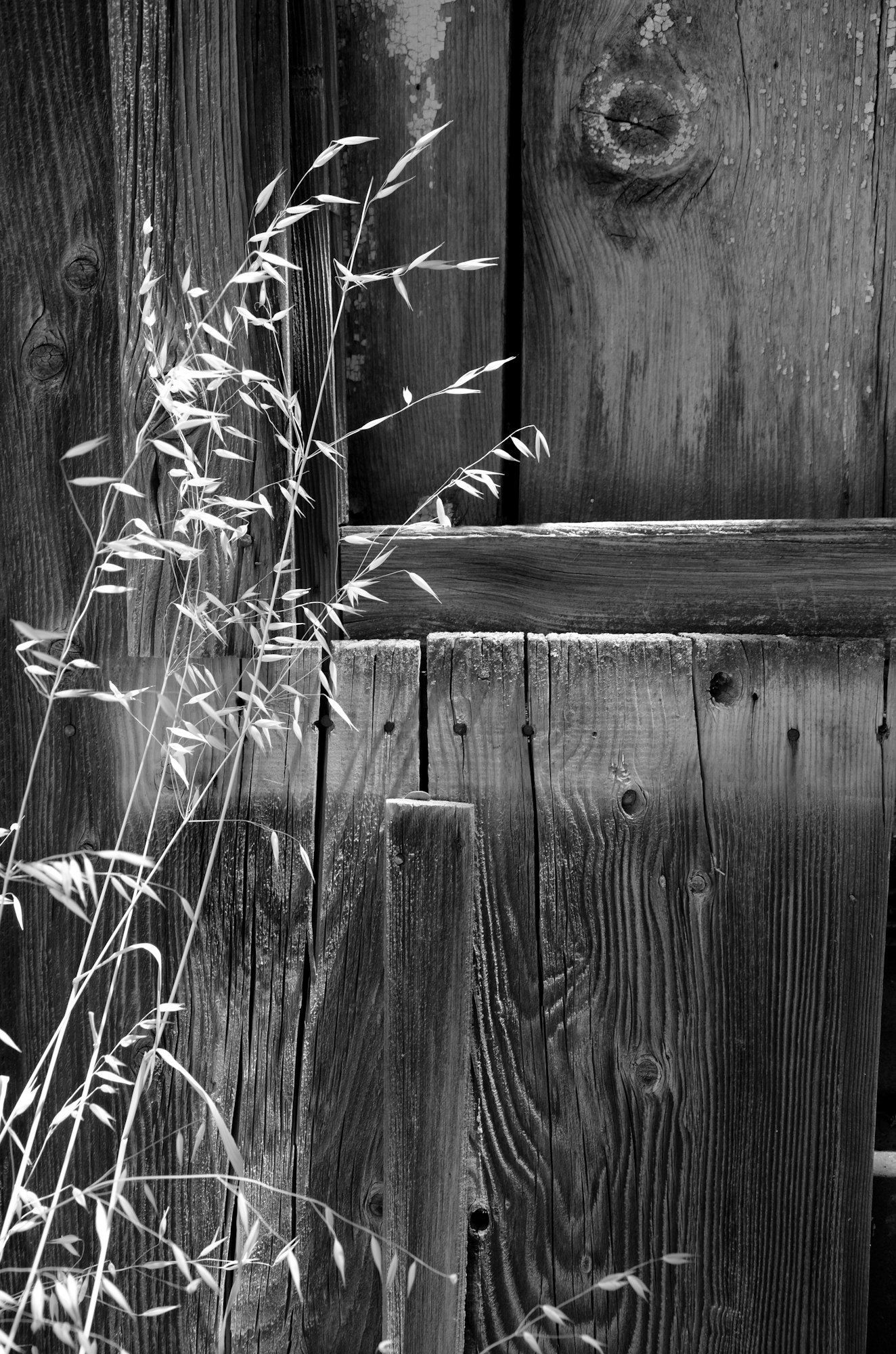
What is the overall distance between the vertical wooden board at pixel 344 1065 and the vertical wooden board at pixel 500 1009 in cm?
12

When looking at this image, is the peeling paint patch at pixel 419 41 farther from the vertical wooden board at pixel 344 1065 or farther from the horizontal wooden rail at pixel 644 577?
the vertical wooden board at pixel 344 1065

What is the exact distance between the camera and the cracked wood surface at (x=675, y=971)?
1.26 meters

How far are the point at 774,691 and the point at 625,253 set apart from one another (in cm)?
61

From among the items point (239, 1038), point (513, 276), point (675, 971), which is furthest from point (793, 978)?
point (513, 276)

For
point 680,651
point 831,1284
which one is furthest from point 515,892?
point 831,1284

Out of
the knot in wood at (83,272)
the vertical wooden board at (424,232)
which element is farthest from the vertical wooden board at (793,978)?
the knot in wood at (83,272)

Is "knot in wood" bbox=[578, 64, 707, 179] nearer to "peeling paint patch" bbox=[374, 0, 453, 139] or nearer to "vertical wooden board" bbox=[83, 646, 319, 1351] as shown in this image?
"peeling paint patch" bbox=[374, 0, 453, 139]

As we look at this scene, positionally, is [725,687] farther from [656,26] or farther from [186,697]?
[656,26]

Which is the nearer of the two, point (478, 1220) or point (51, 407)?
point (478, 1220)

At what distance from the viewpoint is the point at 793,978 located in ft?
4.16

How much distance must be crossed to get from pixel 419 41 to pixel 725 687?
930 millimetres

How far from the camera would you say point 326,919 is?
4.30 feet

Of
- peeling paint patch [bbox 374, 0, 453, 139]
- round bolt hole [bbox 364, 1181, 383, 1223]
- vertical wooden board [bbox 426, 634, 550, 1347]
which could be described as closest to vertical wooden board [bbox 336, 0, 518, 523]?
peeling paint patch [bbox 374, 0, 453, 139]

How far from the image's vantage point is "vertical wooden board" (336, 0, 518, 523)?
1.34 meters
